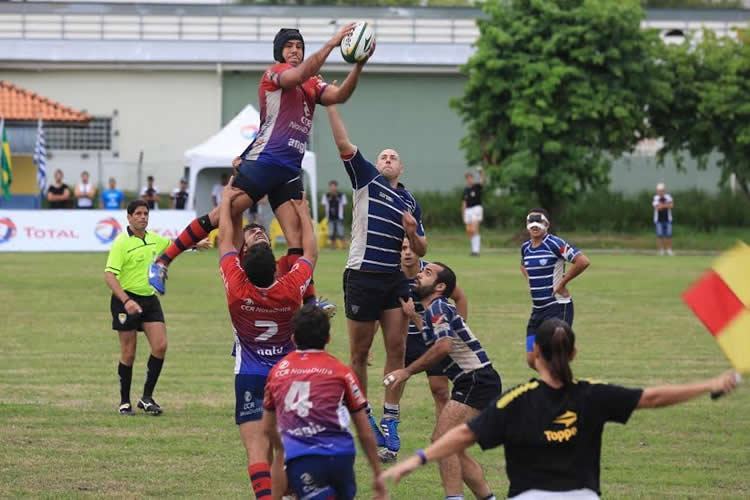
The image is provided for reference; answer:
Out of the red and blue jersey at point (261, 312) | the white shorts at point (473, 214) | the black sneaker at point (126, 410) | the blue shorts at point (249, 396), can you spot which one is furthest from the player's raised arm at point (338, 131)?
the white shorts at point (473, 214)

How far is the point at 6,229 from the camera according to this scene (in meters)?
38.6

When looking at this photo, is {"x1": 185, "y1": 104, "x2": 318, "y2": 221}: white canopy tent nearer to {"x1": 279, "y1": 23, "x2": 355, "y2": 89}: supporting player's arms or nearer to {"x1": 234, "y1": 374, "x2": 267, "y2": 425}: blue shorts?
{"x1": 279, "y1": 23, "x2": 355, "y2": 89}: supporting player's arms

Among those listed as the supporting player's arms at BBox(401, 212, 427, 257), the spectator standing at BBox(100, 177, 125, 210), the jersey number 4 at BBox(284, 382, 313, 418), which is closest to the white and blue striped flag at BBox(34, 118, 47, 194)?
the spectator standing at BBox(100, 177, 125, 210)

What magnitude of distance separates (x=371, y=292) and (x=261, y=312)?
293cm

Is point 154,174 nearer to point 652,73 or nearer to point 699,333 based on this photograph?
point 652,73

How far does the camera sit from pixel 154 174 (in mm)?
55281

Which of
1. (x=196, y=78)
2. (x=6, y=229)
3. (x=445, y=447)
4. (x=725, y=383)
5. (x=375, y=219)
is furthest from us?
(x=196, y=78)

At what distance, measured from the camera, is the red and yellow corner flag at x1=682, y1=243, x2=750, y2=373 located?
6.64 meters

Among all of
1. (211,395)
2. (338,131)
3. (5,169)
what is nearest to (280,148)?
(338,131)

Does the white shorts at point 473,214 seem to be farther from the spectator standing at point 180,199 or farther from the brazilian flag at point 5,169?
the brazilian flag at point 5,169

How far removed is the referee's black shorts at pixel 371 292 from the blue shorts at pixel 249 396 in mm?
2732

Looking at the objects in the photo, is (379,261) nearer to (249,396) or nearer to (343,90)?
(343,90)

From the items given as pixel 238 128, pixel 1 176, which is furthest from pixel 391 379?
pixel 1 176

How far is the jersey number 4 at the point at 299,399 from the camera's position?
740cm
